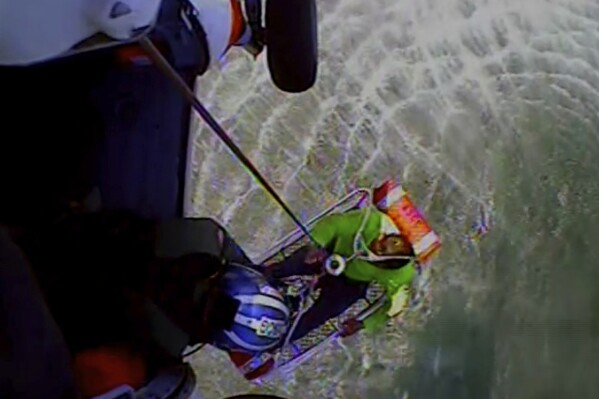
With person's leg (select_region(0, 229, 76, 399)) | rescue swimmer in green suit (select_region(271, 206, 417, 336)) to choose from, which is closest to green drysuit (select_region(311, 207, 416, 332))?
rescue swimmer in green suit (select_region(271, 206, 417, 336))

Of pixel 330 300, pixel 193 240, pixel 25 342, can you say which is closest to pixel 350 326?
pixel 330 300

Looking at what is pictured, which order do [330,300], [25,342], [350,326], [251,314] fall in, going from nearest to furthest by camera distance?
[25,342] → [251,314] → [330,300] → [350,326]

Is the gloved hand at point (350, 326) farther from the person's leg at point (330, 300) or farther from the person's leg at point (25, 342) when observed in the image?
the person's leg at point (25, 342)

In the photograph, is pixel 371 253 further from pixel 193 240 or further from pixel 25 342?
pixel 25 342

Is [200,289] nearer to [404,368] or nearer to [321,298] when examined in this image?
[321,298]

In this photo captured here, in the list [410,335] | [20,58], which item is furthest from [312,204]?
[20,58]

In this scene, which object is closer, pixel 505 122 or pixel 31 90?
pixel 31 90
